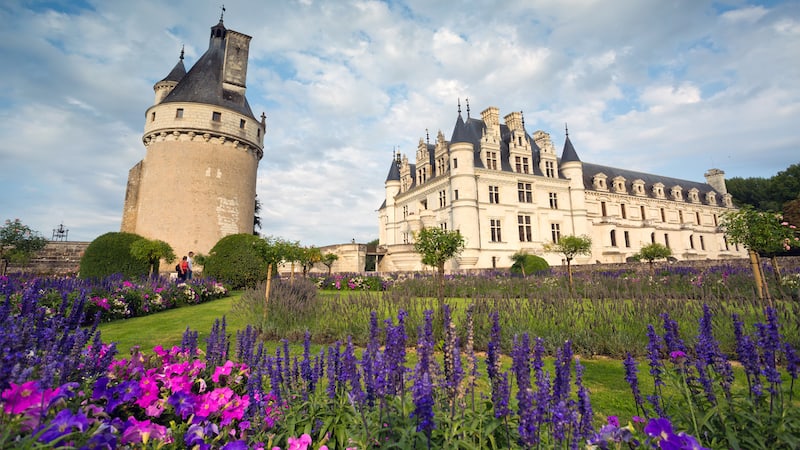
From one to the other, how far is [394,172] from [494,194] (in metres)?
12.9

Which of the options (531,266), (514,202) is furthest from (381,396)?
(514,202)

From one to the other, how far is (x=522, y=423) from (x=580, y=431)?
0.40 meters

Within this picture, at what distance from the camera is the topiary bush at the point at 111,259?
50.2ft

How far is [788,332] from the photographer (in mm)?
5125

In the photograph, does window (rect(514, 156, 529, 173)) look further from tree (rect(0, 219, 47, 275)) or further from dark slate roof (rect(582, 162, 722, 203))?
tree (rect(0, 219, 47, 275))

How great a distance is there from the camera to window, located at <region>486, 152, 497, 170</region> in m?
33.6

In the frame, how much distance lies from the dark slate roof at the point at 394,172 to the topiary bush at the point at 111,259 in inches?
1097

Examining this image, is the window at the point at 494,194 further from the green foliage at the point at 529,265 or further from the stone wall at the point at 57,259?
the stone wall at the point at 57,259

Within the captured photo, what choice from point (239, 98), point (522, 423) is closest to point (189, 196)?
point (239, 98)

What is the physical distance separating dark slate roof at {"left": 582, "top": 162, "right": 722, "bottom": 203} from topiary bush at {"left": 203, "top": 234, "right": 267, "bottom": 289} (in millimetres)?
36520

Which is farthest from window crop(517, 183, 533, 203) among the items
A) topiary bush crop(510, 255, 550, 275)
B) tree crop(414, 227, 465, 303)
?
tree crop(414, 227, 465, 303)

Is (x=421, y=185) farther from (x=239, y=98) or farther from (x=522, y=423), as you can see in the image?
(x=522, y=423)

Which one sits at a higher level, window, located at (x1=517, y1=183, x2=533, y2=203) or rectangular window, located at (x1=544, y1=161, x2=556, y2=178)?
rectangular window, located at (x1=544, y1=161, x2=556, y2=178)

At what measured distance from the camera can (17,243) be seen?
20.0 metres
